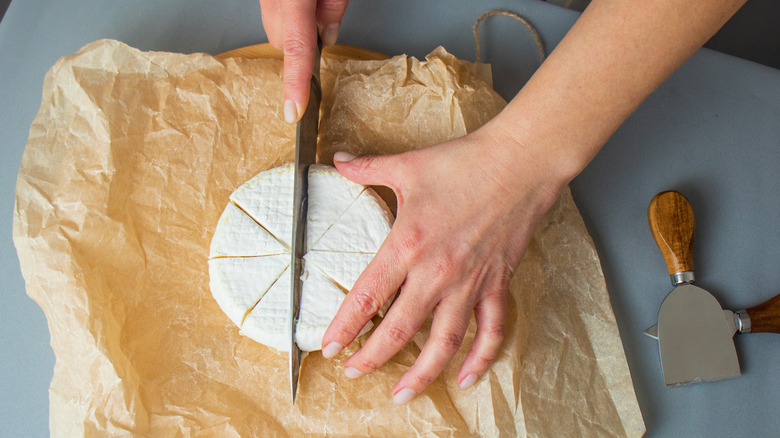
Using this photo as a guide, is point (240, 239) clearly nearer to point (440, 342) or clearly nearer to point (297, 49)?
point (297, 49)

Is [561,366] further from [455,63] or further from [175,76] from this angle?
[175,76]

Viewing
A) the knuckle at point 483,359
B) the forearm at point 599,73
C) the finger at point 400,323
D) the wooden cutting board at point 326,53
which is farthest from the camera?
the wooden cutting board at point 326,53

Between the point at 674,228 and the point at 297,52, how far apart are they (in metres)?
1.51

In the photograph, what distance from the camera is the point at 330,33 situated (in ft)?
5.74

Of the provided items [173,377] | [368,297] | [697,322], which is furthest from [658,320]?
[173,377]

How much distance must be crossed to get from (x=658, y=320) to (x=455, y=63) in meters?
1.22

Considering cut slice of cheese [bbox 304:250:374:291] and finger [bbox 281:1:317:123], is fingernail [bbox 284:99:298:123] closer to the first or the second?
finger [bbox 281:1:317:123]

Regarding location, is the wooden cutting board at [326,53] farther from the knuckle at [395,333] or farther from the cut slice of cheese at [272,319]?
the knuckle at [395,333]

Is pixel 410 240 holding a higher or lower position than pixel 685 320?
higher

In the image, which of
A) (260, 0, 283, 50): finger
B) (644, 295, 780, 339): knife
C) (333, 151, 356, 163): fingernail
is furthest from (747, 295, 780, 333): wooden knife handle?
(260, 0, 283, 50): finger

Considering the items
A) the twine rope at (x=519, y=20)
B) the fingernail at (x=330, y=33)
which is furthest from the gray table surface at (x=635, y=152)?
the fingernail at (x=330, y=33)

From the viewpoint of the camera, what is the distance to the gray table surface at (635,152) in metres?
1.72

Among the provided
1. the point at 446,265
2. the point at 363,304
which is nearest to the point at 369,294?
the point at 363,304

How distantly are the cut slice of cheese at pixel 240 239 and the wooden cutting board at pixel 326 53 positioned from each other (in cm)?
65
